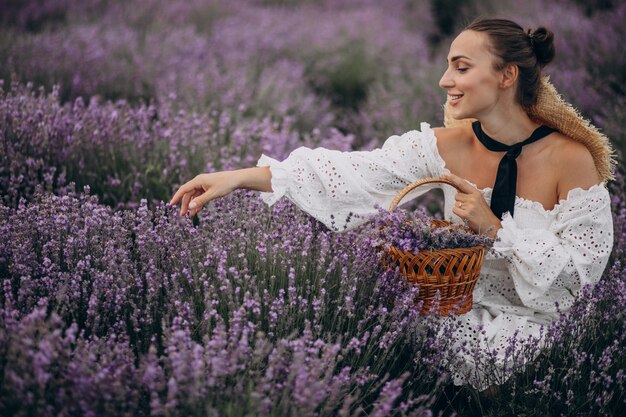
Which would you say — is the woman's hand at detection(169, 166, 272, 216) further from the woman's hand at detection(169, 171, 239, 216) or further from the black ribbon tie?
the black ribbon tie

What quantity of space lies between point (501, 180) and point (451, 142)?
281 millimetres

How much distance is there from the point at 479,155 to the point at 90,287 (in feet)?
4.96

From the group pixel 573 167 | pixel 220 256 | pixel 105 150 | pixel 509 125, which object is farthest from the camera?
pixel 105 150

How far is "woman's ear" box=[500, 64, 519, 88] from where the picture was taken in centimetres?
238

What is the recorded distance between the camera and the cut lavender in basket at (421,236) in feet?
6.91

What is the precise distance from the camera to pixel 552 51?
7.95ft

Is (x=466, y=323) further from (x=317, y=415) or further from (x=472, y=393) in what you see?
(x=317, y=415)

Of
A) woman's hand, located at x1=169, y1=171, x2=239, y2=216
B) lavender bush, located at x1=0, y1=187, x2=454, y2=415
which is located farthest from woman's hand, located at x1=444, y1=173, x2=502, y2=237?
woman's hand, located at x1=169, y1=171, x2=239, y2=216

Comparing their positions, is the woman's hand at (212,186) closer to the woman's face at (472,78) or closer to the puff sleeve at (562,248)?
the woman's face at (472,78)

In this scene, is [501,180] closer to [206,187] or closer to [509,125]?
[509,125]

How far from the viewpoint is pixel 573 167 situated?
235 cm

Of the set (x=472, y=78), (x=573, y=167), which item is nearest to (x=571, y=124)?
(x=573, y=167)

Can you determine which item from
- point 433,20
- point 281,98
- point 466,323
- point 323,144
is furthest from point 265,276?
point 433,20

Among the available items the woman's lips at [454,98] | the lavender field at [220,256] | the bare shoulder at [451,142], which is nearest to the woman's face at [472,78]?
the woman's lips at [454,98]
